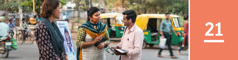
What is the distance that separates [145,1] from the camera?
86.5 ft

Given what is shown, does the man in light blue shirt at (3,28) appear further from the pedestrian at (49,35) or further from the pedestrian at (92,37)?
the pedestrian at (49,35)

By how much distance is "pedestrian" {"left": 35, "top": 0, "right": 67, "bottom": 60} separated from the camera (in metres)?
3.38

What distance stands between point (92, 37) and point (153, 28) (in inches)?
448

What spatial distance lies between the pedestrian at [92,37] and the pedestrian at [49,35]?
3.73 ft

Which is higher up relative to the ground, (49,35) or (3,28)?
(49,35)

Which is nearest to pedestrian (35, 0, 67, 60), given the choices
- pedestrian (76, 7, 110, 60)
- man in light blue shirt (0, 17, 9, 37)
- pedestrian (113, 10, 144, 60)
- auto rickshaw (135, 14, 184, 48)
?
pedestrian (113, 10, 144, 60)

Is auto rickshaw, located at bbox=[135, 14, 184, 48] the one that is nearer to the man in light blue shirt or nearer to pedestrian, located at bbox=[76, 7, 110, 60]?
the man in light blue shirt

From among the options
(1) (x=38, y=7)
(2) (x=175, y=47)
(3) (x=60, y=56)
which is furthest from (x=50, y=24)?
(1) (x=38, y=7)

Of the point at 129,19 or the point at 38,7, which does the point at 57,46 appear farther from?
the point at 38,7

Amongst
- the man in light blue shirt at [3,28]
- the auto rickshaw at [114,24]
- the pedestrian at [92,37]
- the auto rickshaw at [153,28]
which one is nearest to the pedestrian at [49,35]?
the pedestrian at [92,37]

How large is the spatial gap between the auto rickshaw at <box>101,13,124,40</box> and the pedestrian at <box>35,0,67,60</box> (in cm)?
1349

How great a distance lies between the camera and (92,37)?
15.6 ft

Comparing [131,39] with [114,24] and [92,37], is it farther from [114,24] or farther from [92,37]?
[114,24]

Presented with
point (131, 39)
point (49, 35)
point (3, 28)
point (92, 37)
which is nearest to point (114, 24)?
point (3, 28)
